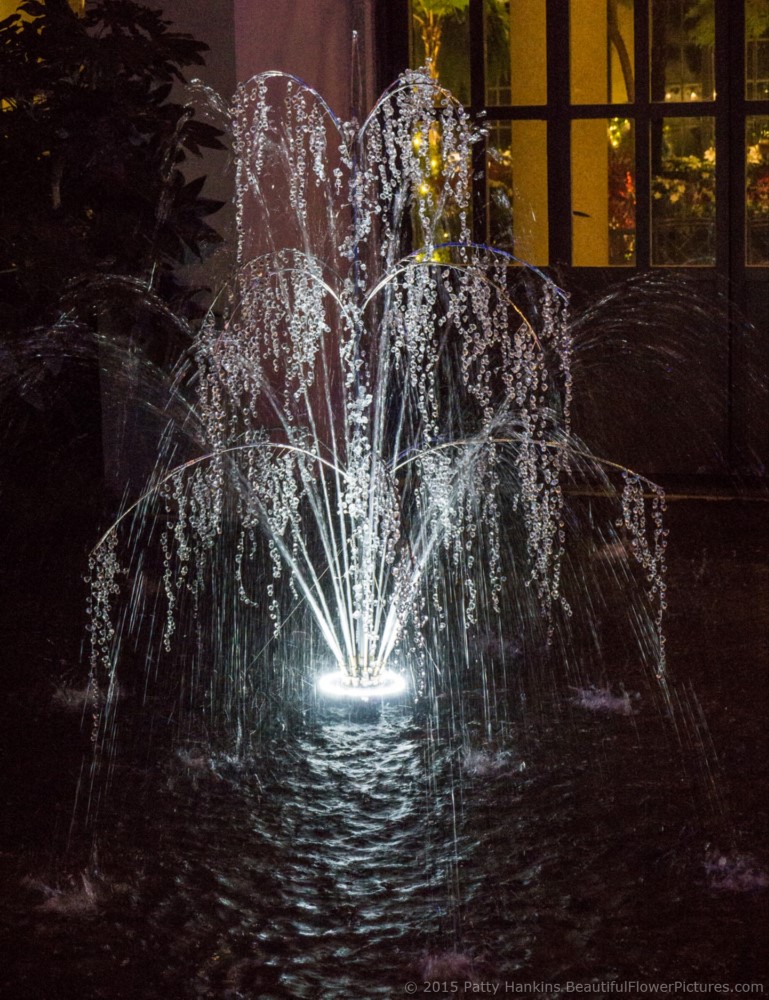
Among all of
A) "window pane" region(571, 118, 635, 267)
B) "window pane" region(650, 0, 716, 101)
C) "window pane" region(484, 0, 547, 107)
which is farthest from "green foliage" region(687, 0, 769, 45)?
"window pane" region(484, 0, 547, 107)

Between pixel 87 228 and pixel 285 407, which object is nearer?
pixel 87 228

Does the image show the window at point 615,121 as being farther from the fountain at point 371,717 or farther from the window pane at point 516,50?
the fountain at point 371,717

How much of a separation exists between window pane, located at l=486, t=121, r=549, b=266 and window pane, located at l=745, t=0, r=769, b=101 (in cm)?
99

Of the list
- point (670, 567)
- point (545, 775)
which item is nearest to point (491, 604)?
point (670, 567)

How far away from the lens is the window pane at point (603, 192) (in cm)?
729

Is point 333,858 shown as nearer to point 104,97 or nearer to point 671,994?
point 671,994

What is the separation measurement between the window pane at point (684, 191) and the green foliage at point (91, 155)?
226cm

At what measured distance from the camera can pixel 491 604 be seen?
17.5 ft

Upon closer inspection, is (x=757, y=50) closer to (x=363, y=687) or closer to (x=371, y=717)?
(x=363, y=687)

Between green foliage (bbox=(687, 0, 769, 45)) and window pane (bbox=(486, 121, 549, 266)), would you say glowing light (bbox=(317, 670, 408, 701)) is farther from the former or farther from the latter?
green foliage (bbox=(687, 0, 769, 45))

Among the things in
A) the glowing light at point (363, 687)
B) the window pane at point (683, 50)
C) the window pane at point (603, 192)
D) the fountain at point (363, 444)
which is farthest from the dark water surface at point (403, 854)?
the window pane at point (683, 50)

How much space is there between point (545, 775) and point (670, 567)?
7.20ft

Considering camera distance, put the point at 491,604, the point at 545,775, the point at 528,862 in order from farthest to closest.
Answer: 1. the point at 491,604
2. the point at 545,775
3. the point at 528,862

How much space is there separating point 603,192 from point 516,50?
805 millimetres
